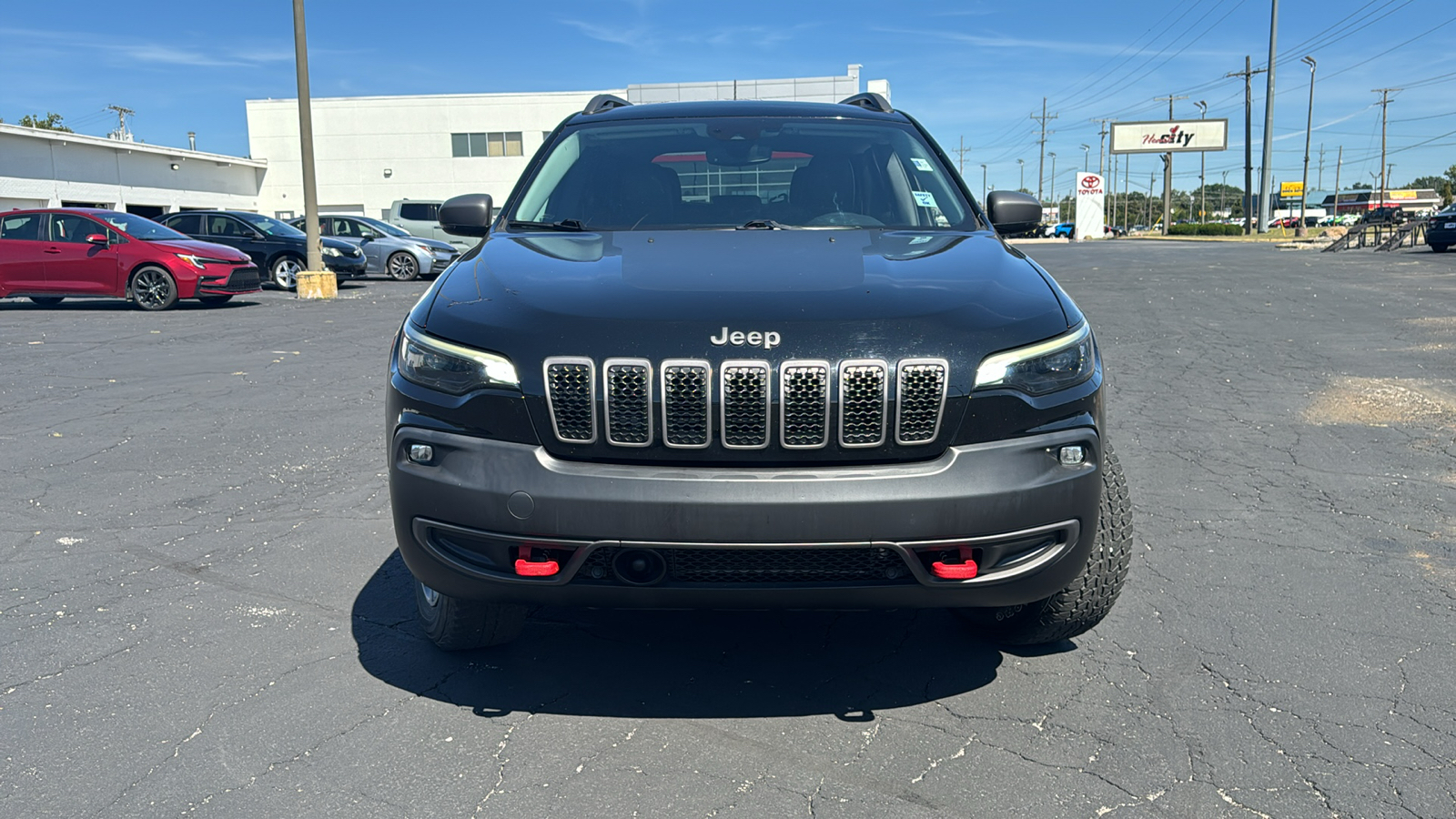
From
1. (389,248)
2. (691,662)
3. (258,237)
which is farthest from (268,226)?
(691,662)

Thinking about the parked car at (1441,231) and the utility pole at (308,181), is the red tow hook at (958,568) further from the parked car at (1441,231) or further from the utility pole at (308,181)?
the parked car at (1441,231)

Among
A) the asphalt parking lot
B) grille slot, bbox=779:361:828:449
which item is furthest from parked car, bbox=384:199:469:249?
grille slot, bbox=779:361:828:449

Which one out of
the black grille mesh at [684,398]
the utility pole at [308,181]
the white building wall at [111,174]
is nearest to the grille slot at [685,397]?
the black grille mesh at [684,398]

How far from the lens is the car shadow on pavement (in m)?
3.04

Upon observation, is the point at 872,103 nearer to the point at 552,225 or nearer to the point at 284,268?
the point at 552,225

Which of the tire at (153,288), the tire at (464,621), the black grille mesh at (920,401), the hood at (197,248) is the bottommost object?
the tire at (464,621)

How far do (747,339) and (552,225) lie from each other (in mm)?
1528

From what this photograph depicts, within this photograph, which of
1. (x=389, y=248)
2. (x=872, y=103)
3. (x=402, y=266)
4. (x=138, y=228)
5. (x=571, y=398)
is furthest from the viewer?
(x=402, y=266)

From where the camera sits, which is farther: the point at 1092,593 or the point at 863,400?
the point at 1092,593

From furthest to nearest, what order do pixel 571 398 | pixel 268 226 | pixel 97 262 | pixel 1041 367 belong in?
pixel 268 226 → pixel 97 262 → pixel 1041 367 → pixel 571 398

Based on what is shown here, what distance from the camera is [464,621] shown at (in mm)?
3182

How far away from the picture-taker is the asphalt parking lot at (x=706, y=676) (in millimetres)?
2590

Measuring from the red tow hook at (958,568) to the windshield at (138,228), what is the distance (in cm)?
1566

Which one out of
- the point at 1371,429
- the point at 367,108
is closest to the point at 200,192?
the point at 367,108
